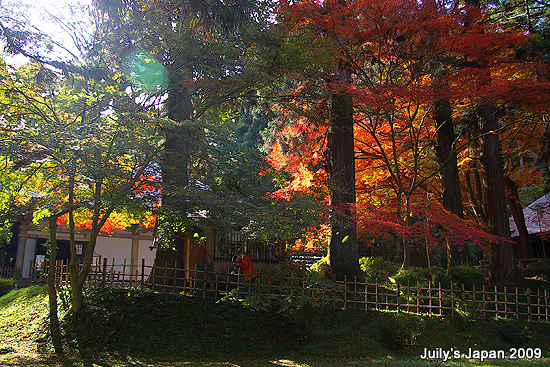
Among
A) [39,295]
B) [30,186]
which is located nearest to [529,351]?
[30,186]

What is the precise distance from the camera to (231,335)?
915 cm

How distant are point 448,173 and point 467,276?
4.62 m

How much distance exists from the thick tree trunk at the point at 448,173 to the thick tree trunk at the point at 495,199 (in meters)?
1.00

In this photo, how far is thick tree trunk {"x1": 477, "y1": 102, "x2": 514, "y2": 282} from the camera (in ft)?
46.7

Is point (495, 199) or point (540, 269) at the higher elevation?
point (495, 199)

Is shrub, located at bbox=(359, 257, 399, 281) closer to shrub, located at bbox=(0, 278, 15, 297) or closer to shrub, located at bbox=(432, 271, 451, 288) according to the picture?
shrub, located at bbox=(432, 271, 451, 288)

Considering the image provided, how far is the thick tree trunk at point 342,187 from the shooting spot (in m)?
12.2

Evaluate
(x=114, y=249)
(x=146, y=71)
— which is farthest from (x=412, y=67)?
(x=114, y=249)

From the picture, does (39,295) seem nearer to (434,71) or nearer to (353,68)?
(353,68)

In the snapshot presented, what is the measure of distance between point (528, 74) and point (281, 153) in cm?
1013

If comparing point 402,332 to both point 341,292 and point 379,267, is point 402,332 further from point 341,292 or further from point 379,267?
point 379,267

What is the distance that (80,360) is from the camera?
7.68 meters

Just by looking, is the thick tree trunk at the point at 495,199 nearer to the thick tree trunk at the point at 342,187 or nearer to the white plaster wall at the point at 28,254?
the thick tree trunk at the point at 342,187

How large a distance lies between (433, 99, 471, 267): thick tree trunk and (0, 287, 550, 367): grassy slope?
4644mm
